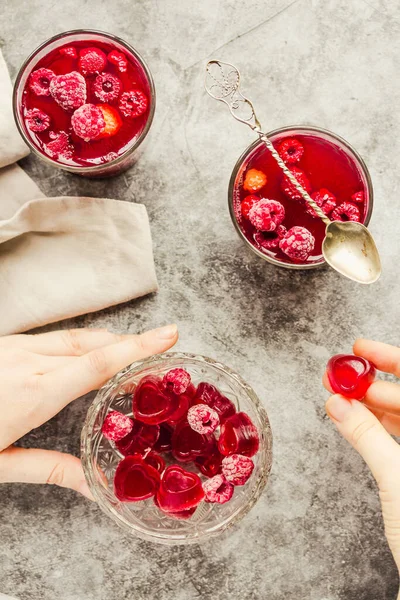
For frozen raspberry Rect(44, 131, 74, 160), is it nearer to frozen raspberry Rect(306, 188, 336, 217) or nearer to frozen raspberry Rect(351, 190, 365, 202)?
frozen raspberry Rect(306, 188, 336, 217)

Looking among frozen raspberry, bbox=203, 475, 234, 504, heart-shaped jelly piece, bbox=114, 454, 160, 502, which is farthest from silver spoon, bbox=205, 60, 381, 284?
heart-shaped jelly piece, bbox=114, 454, 160, 502

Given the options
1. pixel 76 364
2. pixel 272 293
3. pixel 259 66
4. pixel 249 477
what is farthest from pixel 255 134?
pixel 249 477

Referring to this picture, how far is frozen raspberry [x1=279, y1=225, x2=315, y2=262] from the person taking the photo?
62.1 inches

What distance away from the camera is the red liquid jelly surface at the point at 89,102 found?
1684mm

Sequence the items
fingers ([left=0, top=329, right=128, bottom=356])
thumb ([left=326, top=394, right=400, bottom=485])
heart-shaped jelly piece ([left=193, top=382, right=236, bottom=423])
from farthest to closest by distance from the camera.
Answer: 1. fingers ([left=0, top=329, right=128, bottom=356])
2. heart-shaped jelly piece ([left=193, top=382, right=236, bottom=423])
3. thumb ([left=326, top=394, right=400, bottom=485])

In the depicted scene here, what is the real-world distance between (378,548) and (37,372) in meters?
1.17

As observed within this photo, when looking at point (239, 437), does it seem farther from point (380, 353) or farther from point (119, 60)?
point (119, 60)

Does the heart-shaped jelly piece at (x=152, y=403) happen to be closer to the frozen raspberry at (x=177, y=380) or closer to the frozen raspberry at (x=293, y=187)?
the frozen raspberry at (x=177, y=380)

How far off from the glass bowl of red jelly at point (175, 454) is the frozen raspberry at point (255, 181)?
495 mm

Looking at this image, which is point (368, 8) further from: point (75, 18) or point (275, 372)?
point (275, 372)

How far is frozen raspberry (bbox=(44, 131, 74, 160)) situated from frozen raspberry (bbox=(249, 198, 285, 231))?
0.56m

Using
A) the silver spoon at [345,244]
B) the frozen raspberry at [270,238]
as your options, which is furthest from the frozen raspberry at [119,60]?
the frozen raspberry at [270,238]

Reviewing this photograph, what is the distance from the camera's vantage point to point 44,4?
73.7 inches

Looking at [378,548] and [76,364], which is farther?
[378,548]
